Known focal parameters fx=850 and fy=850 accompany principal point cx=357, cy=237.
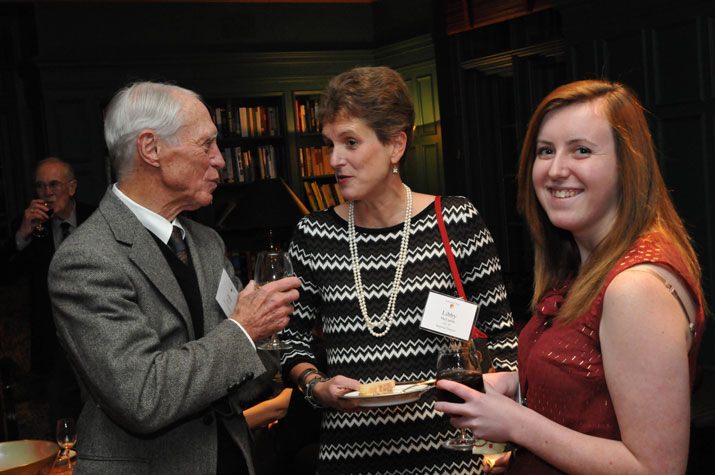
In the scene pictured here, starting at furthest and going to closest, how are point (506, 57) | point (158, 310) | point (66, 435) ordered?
1. point (506, 57)
2. point (66, 435)
3. point (158, 310)

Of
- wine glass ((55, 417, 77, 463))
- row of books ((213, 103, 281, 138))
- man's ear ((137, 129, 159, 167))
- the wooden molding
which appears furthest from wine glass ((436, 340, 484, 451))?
row of books ((213, 103, 281, 138))

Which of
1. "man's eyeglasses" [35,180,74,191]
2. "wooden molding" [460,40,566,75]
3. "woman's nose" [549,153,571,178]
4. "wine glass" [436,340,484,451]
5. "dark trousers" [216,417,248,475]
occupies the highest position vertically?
"wooden molding" [460,40,566,75]

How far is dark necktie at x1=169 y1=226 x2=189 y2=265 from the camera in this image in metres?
2.15

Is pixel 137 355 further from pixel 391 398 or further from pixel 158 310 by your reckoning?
pixel 391 398

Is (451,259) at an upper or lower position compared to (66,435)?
upper

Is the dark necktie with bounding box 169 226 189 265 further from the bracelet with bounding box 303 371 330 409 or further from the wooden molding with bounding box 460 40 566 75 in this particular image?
the wooden molding with bounding box 460 40 566 75

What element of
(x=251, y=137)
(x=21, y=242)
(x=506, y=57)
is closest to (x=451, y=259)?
(x=21, y=242)

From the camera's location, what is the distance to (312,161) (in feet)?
32.5

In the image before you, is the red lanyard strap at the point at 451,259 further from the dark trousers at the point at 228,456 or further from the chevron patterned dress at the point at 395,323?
the dark trousers at the point at 228,456

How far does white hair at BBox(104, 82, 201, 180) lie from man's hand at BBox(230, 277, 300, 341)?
0.43m

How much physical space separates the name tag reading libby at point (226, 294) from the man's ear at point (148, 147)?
334mm

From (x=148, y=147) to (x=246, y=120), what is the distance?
778 cm

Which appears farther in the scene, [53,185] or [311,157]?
[311,157]

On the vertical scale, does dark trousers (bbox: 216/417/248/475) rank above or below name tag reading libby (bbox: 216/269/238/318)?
below
